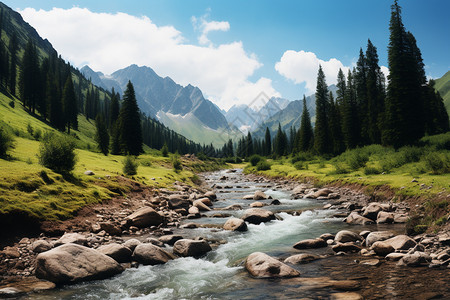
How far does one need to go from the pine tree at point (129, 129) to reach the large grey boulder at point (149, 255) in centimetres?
4934

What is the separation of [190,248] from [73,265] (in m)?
4.28

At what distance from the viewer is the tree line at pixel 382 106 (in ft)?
118

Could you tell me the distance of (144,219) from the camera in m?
14.3

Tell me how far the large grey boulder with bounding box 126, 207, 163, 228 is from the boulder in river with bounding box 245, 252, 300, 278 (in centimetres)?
793

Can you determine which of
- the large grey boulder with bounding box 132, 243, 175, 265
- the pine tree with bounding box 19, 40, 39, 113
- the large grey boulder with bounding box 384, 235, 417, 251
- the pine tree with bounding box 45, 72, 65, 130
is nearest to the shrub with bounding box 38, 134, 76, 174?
the large grey boulder with bounding box 132, 243, 175, 265

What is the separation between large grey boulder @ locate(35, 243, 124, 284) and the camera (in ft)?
25.3

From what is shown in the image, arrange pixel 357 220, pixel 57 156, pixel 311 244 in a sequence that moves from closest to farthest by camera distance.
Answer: pixel 311 244 < pixel 357 220 < pixel 57 156

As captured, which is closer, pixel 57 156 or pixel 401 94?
pixel 57 156

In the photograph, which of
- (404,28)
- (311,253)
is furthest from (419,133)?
(311,253)

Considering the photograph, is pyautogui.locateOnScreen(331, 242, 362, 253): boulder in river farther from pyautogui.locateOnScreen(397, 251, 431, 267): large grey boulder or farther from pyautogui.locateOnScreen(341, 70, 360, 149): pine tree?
pyautogui.locateOnScreen(341, 70, 360, 149): pine tree

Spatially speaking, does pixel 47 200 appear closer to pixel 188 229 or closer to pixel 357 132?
pixel 188 229

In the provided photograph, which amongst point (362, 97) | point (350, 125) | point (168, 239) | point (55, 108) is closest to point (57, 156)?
point (168, 239)

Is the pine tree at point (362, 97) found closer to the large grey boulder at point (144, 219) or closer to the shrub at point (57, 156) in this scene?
the large grey boulder at point (144, 219)

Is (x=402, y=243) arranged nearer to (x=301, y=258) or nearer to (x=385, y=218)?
(x=301, y=258)
